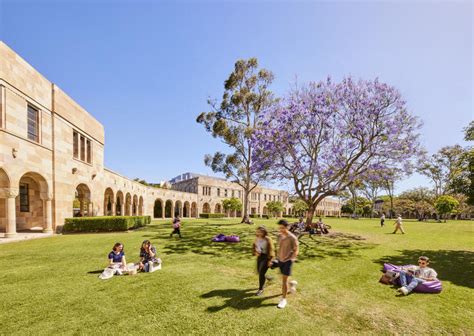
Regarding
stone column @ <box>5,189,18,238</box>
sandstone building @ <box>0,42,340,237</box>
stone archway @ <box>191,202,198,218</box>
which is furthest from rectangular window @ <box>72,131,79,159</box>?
→ stone archway @ <box>191,202,198,218</box>

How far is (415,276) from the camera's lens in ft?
22.3

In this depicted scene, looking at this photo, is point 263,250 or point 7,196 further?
point 7,196

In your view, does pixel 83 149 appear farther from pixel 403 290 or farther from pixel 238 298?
pixel 403 290

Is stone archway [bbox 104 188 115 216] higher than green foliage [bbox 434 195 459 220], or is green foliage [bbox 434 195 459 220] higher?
stone archway [bbox 104 188 115 216]

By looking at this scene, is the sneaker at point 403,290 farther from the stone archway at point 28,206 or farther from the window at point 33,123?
the stone archway at point 28,206

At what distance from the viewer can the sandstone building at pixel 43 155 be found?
12789 millimetres

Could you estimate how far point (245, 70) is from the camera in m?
27.6

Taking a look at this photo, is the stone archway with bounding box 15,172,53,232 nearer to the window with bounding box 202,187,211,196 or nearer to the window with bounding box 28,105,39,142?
the window with bounding box 28,105,39,142

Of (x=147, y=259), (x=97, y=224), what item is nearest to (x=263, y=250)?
(x=147, y=259)

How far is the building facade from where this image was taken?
504 inches

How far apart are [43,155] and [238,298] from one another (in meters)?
16.3

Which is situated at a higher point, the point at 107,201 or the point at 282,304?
the point at 107,201

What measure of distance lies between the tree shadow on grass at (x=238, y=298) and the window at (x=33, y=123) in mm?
15852

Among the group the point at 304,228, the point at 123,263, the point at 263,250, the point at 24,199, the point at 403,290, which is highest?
the point at 24,199
